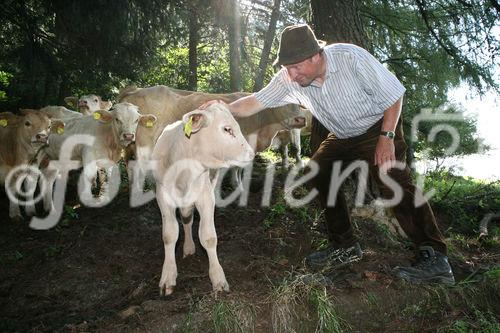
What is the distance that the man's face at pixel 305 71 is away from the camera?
13.0 feet

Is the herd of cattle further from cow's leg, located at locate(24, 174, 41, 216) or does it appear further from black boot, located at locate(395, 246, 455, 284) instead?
black boot, located at locate(395, 246, 455, 284)

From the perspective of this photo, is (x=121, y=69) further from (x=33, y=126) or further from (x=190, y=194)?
(x=190, y=194)

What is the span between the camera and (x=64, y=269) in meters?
5.25

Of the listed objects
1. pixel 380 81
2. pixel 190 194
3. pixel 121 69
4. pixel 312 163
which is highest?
pixel 121 69

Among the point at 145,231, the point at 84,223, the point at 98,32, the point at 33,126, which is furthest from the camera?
the point at 98,32

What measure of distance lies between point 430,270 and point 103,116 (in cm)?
533

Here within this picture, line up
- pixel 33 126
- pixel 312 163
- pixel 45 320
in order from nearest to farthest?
1. pixel 45 320
2. pixel 312 163
3. pixel 33 126

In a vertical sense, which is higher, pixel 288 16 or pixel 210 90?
pixel 288 16

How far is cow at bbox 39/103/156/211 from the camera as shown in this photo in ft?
23.9

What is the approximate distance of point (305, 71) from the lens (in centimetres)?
403

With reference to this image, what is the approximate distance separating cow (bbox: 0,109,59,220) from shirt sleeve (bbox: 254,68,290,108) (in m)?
4.19

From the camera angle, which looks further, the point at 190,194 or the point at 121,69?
the point at 121,69

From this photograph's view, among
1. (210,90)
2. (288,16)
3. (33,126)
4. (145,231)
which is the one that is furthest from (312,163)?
(210,90)

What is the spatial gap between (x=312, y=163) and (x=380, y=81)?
1.09 meters
